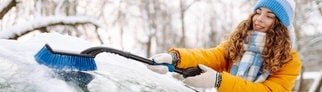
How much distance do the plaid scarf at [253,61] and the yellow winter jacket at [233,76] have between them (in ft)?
0.24

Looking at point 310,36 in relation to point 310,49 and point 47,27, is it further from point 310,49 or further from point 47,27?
point 47,27

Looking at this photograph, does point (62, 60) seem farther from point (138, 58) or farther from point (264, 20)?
point (264, 20)

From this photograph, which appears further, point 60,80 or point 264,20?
point 264,20

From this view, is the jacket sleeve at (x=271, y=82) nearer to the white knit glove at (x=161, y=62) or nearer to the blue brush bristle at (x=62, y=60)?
the white knit glove at (x=161, y=62)

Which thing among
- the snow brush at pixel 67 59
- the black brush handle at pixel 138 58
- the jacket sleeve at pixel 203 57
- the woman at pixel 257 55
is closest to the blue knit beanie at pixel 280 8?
the woman at pixel 257 55

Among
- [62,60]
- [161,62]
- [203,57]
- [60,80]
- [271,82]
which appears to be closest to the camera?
[60,80]

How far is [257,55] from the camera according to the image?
2.57 m

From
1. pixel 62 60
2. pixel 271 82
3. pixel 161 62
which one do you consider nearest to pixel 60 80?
pixel 62 60

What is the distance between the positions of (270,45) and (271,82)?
242mm

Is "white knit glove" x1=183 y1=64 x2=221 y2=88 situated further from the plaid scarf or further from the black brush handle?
the plaid scarf

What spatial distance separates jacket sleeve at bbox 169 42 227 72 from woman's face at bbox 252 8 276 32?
24cm

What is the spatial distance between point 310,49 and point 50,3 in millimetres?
9725

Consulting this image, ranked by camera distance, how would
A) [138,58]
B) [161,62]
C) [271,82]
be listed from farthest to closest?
[271,82]
[161,62]
[138,58]

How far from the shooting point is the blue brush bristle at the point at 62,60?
5.88 ft
